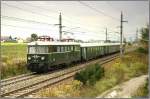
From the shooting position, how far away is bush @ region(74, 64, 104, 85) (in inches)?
578

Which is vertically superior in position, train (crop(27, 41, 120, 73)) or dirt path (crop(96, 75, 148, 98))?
train (crop(27, 41, 120, 73))

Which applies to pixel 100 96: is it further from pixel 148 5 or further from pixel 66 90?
pixel 148 5

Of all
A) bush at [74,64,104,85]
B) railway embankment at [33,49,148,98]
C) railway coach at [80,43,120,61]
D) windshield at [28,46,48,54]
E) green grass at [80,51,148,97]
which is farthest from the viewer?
railway coach at [80,43,120,61]

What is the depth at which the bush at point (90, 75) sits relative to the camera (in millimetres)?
14694

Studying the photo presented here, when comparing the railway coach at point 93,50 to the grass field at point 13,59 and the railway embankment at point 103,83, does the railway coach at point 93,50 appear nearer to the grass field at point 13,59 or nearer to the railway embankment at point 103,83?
the grass field at point 13,59

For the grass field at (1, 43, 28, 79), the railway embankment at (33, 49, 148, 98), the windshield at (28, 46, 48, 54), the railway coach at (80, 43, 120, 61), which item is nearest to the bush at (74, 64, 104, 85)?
the railway embankment at (33, 49, 148, 98)

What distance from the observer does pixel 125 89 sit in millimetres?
12625

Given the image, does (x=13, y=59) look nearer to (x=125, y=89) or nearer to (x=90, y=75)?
(x=90, y=75)

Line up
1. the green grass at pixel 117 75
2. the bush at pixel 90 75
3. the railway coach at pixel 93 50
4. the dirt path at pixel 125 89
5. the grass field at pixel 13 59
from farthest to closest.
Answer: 1. the railway coach at pixel 93 50
2. the grass field at pixel 13 59
3. the bush at pixel 90 75
4. the green grass at pixel 117 75
5. the dirt path at pixel 125 89

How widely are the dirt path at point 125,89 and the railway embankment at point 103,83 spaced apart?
368 millimetres

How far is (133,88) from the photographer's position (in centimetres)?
1255

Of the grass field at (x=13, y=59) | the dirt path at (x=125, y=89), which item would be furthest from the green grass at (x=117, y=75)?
the grass field at (x=13, y=59)

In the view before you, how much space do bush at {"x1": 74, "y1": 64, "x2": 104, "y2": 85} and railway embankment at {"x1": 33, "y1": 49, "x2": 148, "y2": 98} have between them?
219mm

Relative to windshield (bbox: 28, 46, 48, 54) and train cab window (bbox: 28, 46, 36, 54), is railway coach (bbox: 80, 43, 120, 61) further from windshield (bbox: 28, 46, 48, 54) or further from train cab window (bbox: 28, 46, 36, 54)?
train cab window (bbox: 28, 46, 36, 54)
